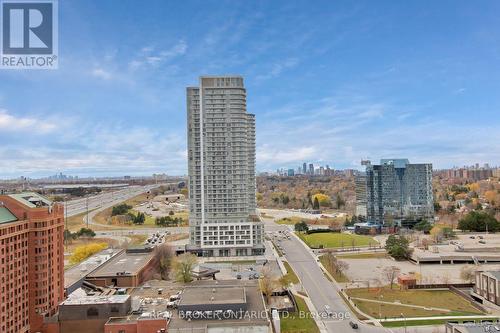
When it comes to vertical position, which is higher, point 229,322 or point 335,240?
point 229,322

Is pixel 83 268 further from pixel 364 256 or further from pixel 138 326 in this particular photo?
pixel 364 256

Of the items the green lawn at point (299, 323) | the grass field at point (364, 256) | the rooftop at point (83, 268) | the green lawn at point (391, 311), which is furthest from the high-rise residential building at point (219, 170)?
the green lawn at point (391, 311)

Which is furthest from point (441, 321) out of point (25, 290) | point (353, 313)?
point (25, 290)

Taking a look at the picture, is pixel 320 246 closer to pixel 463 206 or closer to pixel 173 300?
pixel 173 300

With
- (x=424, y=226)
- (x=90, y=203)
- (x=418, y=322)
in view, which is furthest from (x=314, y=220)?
(x=90, y=203)

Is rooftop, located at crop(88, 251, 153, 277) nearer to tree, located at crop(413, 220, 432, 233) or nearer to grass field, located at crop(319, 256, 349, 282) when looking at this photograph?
grass field, located at crop(319, 256, 349, 282)

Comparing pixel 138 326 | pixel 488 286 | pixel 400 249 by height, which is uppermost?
pixel 138 326

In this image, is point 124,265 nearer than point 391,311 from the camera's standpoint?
No

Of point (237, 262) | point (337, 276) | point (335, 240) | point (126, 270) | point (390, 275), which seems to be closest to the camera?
point (126, 270)
